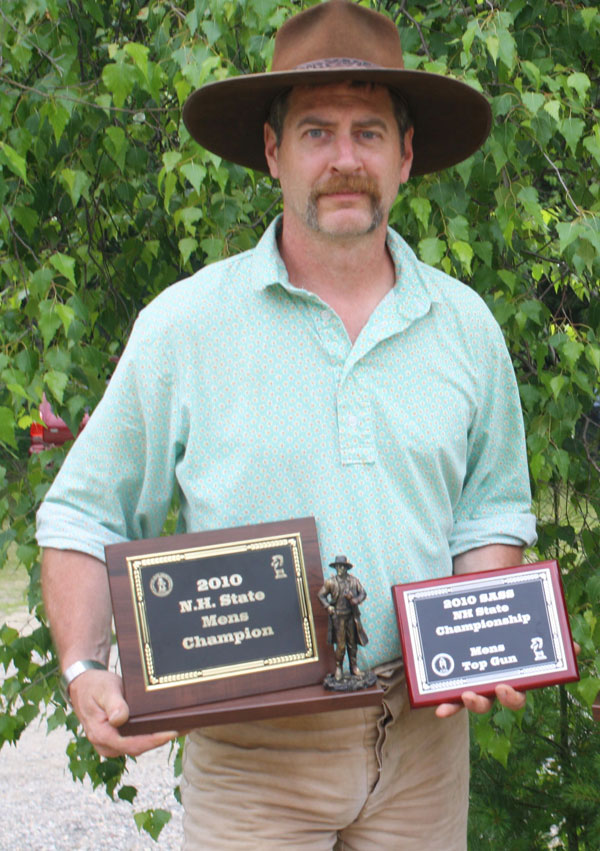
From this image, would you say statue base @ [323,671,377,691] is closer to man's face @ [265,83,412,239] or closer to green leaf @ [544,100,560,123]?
man's face @ [265,83,412,239]

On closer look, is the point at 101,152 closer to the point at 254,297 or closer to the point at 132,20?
the point at 132,20

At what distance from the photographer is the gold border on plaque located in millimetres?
1604

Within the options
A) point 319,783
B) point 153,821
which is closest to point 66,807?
point 153,821

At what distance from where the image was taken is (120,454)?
1.84m

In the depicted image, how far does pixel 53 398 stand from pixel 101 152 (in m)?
0.63

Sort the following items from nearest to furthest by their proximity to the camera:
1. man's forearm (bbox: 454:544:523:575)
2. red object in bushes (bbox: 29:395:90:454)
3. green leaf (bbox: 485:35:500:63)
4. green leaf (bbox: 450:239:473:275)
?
1. man's forearm (bbox: 454:544:523:575)
2. green leaf (bbox: 485:35:500:63)
3. green leaf (bbox: 450:239:473:275)
4. red object in bushes (bbox: 29:395:90:454)

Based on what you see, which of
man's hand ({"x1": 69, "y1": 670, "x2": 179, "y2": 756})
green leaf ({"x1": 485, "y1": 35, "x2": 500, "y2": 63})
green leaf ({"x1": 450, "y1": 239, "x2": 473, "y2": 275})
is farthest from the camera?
green leaf ({"x1": 450, "y1": 239, "x2": 473, "y2": 275})

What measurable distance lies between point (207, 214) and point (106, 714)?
1.31 m

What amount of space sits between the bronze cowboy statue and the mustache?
0.64 metres

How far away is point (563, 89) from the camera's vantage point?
2.49 meters

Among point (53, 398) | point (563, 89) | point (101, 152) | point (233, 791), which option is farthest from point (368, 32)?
point (233, 791)

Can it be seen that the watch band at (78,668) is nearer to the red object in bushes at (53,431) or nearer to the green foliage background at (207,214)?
the green foliage background at (207,214)

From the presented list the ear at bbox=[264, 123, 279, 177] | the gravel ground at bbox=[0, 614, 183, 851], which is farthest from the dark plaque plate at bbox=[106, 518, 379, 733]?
the gravel ground at bbox=[0, 614, 183, 851]

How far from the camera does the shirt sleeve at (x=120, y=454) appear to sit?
5.97 ft
